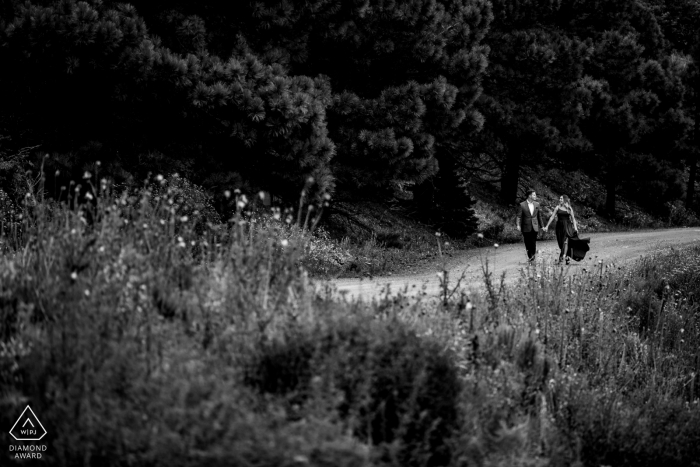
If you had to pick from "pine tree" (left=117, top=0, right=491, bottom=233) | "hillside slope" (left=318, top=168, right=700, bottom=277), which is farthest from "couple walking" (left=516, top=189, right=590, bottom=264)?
"pine tree" (left=117, top=0, right=491, bottom=233)

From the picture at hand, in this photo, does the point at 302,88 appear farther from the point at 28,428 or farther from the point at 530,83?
the point at 530,83

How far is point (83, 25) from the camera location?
11.6 metres

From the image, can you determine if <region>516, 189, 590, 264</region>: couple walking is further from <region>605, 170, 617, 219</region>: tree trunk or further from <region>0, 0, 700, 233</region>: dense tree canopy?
<region>605, 170, 617, 219</region>: tree trunk

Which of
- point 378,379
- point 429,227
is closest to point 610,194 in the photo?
point 429,227

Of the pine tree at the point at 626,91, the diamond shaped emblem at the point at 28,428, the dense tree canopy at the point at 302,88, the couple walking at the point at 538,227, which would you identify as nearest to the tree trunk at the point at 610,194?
the pine tree at the point at 626,91

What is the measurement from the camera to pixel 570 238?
16344mm

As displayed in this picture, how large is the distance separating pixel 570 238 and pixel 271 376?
12699 mm

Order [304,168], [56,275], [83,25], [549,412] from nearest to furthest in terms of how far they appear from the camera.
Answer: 1. [56,275]
2. [549,412]
3. [83,25]
4. [304,168]

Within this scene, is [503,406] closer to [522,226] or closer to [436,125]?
[522,226]

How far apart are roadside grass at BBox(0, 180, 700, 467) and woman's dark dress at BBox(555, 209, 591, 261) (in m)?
7.94

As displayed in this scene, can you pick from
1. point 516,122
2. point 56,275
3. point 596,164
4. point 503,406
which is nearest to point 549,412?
point 503,406

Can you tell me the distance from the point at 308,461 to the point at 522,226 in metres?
13.1

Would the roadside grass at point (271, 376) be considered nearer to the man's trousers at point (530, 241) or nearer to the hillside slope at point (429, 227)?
the hillside slope at point (429, 227)

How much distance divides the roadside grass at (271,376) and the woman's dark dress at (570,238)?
313 inches
